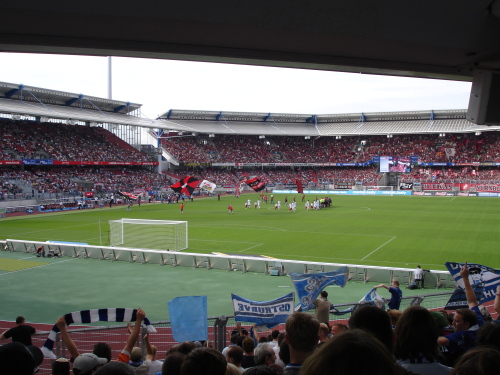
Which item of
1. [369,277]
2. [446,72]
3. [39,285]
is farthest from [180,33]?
[39,285]

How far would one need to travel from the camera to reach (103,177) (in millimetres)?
67500

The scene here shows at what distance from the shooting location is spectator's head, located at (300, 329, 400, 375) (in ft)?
5.27

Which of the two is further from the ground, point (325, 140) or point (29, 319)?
point (325, 140)

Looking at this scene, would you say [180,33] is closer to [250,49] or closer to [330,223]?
[250,49]

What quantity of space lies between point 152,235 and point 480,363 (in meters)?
27.6

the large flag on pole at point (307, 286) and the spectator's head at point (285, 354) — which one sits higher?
the spectator's head at point (285, 354)

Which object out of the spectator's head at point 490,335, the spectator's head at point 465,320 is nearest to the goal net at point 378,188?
the spectator's head at point 465,320

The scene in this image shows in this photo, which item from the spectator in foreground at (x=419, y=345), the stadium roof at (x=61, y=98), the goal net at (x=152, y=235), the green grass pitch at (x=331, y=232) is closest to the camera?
the spectator in foreground at (x=419, y=345)

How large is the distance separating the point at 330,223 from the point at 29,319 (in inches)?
1033

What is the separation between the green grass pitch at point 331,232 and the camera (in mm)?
24594

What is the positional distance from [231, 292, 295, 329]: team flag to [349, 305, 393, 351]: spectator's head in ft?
17.4

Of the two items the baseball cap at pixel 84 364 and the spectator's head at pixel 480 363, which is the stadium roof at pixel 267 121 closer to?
the baseball cap at pixel 84 364

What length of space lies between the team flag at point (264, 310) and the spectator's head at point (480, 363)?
21.3 feet

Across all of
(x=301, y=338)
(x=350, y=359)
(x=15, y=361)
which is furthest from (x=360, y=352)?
(x=15, y=361)
